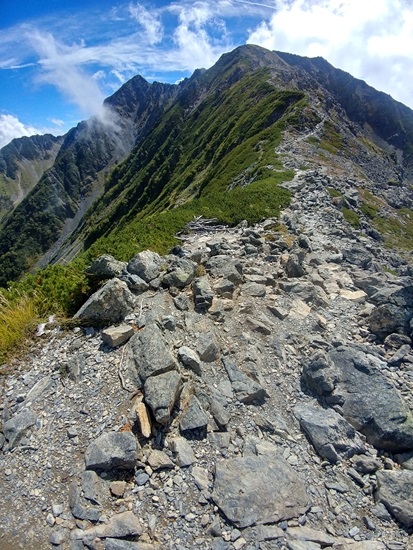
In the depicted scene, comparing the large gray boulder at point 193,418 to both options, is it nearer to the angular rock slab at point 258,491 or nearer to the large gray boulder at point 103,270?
the angular rock slab at point 258,491

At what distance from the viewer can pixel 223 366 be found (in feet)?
29.3

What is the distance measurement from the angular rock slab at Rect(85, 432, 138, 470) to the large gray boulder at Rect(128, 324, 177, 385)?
1326 millimetres

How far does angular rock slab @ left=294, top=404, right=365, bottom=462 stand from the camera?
7.46 m

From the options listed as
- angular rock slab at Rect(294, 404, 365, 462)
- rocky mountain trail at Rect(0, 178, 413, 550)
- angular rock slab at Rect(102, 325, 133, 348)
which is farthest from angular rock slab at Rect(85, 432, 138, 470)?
angular rock slab at Rect(294, 404, 365, 462)

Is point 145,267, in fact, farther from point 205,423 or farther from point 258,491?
point 258,491

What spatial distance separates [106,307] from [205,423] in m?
4.08

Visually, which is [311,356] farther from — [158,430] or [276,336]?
[158,430]

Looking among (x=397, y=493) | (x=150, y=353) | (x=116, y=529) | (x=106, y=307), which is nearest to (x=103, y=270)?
(x=106, y=307)

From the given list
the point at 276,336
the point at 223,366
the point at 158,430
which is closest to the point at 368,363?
the point at 276,336

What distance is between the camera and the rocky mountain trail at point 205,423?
5.71 m

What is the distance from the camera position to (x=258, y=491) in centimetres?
633

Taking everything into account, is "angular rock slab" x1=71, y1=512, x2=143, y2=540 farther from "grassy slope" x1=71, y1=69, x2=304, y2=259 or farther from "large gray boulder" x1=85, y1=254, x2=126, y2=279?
"grassy slope" x1=71, y1=69, x2=304, y2=259

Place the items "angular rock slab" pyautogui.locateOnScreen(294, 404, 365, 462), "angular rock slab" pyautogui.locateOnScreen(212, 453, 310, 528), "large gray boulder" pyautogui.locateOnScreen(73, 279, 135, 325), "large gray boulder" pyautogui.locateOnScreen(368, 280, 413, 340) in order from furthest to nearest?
"large gray boulder" pyautogui.locateOnScreen(368, 280, 413, 340) → "large gray boulder" pyautogui.locateOnScreen(73, 279, 135, 325) → "angular rock slab" pyautogui.locateOnScreen(294, 404, 365, 462) → "angular rock slab" pyautogui.locateOnScreen(212, 453, 310, 528)

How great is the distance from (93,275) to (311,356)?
697 centimetres
